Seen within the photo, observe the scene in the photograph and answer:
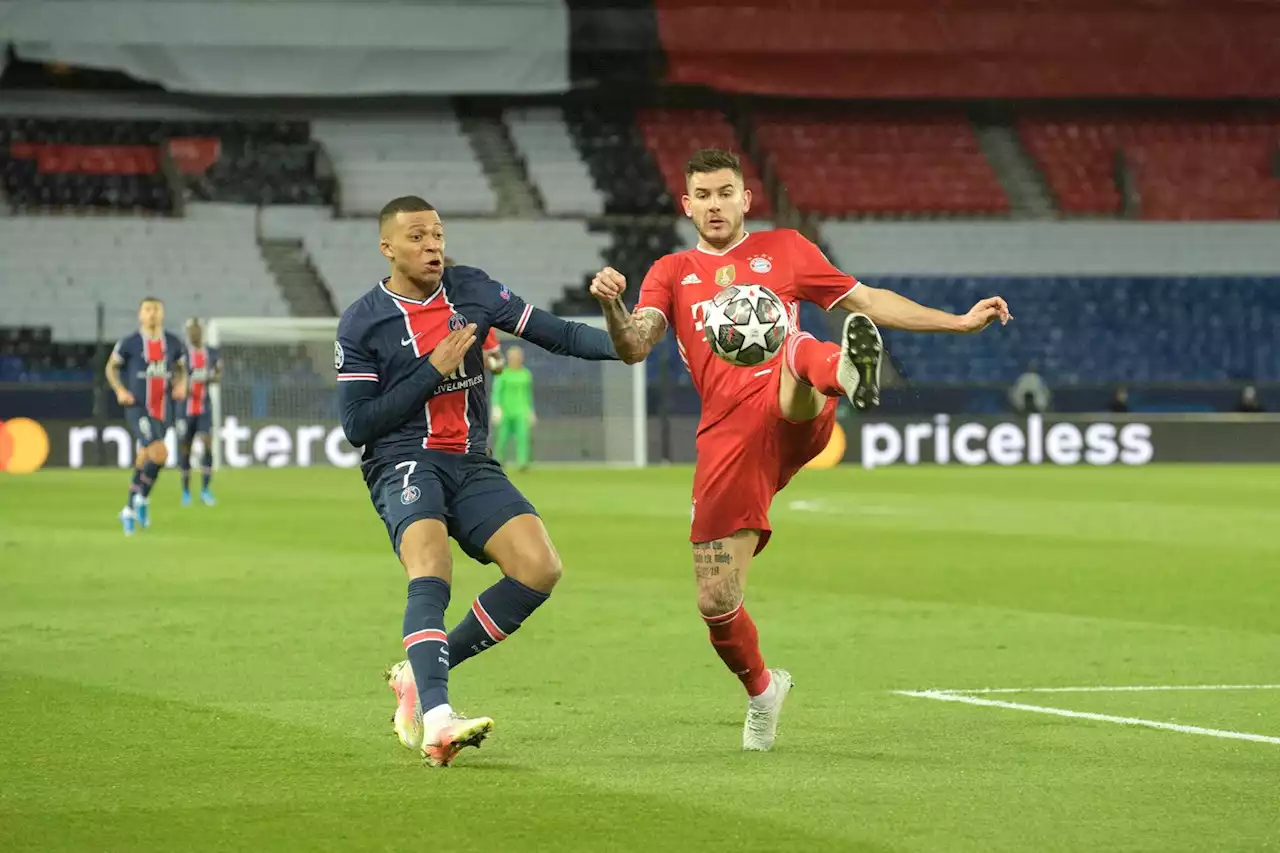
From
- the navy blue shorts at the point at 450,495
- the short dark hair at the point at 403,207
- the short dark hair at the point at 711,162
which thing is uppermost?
the short dark hair at the point at 711,162

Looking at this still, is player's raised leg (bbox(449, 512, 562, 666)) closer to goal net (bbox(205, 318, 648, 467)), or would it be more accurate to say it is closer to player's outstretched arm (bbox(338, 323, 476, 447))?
player's outstretched arm (bbox(338, 323, 476, 447))

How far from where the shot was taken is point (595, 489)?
87.7 feet

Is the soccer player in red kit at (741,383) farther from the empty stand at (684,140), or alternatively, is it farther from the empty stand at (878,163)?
the empty stand at (878,163)

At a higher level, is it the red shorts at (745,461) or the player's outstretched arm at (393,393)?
the player's outstretched arm at (393,393)

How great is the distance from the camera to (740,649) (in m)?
7.23

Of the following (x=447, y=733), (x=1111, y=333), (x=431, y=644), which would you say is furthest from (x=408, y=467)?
(x=1111, y=333)

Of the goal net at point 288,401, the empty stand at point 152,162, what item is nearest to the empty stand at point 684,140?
the empty stand at point 152,162

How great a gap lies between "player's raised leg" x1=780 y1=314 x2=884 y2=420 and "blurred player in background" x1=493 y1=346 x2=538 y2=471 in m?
23.8

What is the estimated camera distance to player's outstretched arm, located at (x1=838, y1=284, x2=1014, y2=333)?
22.6ft

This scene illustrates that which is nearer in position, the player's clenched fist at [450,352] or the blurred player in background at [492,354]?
the player's clenched fist at [450,352]

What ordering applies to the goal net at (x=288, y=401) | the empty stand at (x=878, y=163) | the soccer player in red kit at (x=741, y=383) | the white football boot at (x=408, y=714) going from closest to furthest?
the white football boot at (x=408, y=714), the soccer player in red kit at (x=741, y=383), the goal net at (x=288, y=401), the empty stand at (x=878, y=163)

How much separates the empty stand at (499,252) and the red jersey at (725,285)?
30.3 metres

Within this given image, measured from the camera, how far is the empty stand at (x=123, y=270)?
36.5 m

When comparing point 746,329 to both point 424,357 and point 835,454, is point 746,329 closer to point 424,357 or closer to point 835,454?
point 424,357
